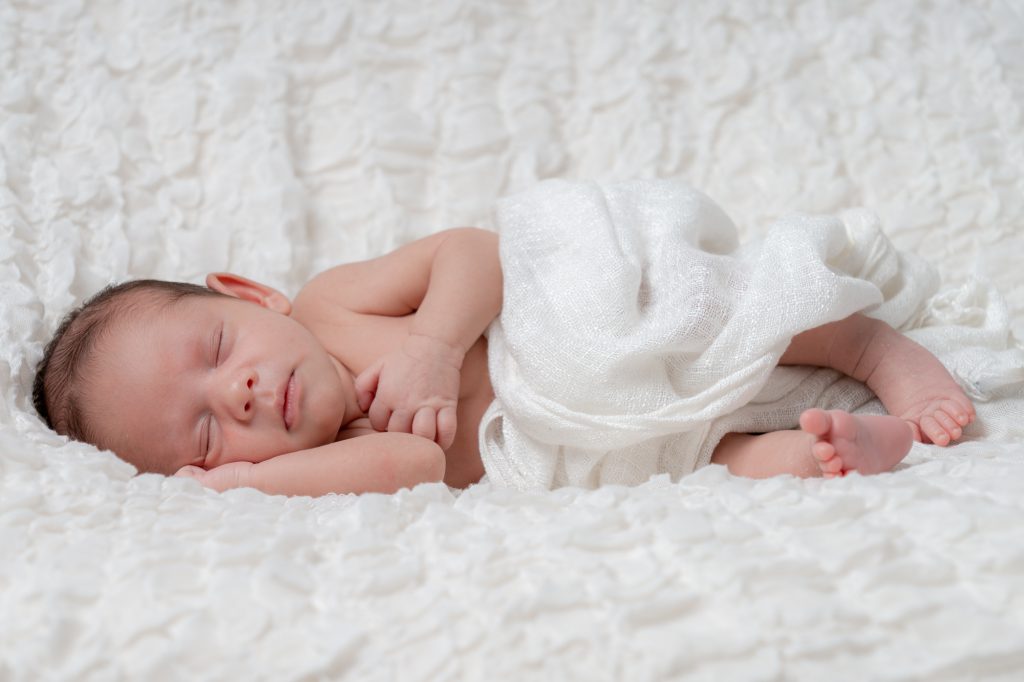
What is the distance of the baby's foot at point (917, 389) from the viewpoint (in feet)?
3.68

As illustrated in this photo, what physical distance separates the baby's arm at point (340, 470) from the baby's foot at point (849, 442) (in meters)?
0.43

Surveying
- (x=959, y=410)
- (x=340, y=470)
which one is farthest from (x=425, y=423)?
(x=959, y=410)

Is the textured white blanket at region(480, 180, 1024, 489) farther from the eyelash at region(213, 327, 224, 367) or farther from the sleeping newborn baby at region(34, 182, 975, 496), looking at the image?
the eyelash at region(213, 327, 224, 367)

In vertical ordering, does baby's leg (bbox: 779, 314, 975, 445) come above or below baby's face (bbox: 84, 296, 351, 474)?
above

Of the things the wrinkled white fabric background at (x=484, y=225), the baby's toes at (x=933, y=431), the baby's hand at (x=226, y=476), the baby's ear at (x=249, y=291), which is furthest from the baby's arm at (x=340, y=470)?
the baby's toes at (x=933, y=431)

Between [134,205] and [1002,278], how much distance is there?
50.4 inches

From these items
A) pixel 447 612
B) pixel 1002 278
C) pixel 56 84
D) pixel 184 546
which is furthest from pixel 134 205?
pixel 1002 278

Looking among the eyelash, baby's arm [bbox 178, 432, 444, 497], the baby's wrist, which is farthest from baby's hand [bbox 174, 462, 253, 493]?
the baby's wrist

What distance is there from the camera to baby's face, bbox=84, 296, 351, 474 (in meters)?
1.20

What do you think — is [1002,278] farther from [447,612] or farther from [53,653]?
[53,653]

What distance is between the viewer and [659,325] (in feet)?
3.74

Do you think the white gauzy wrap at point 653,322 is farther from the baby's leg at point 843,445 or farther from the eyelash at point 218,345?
the eyelash at point 218,345

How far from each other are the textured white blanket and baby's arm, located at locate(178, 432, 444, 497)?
5.3 inches

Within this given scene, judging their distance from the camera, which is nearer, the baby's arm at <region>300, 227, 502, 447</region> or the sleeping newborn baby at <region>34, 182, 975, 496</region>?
the sleeping newborn baby at <region>34, 182, 975, 496</region>
